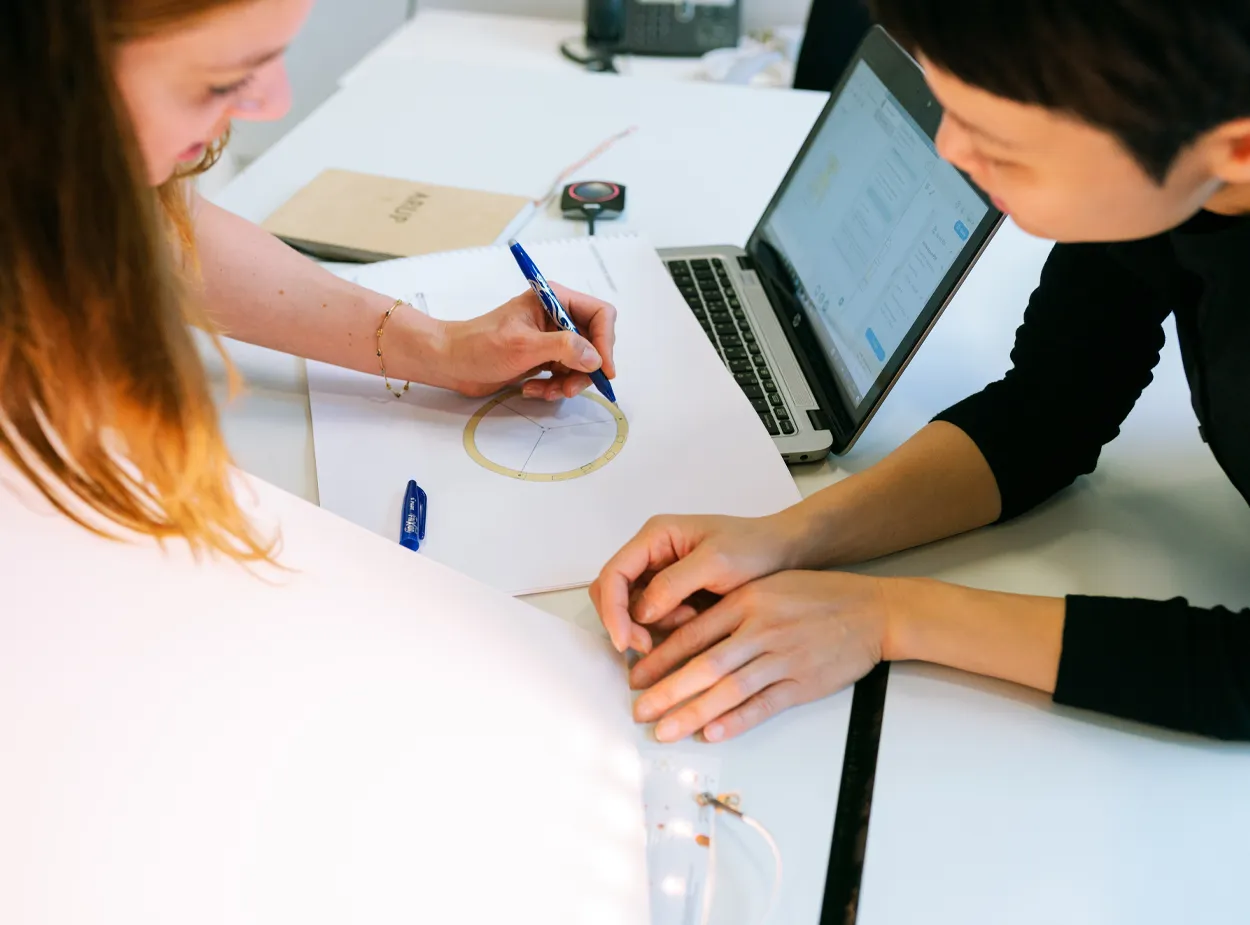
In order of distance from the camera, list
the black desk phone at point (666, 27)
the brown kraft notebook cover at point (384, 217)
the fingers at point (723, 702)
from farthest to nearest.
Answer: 1. the black desk phone at point (666, 27)
2. the brown kraft notebook cover at point (384, 217)
3. the fingers at point (723, 702)

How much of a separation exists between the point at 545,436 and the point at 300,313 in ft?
0.82

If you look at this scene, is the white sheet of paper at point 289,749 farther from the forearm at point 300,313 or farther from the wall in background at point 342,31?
the wall in background at point 342,31

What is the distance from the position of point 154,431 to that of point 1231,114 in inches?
21.7

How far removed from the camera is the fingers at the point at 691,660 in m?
0.69

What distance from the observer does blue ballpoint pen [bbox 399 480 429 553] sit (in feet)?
2.60

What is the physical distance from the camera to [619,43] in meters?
1.91

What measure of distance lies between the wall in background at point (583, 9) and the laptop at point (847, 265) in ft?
3.56

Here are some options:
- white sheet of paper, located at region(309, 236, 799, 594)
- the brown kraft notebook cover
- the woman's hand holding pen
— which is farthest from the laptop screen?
the brown kraft notebook cover

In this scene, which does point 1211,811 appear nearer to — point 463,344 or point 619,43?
point 463,344

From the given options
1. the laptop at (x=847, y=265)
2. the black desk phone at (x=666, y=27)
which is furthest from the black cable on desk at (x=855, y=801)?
the black desk phone at (x=666, y=27)

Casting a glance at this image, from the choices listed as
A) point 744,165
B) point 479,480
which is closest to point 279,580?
point 479,480

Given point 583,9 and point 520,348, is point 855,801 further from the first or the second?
point 583,9

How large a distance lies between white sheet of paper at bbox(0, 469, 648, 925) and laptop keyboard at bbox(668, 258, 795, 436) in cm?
36

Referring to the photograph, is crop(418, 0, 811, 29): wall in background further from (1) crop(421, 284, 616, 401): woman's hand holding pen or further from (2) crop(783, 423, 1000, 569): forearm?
(2) crop(783, 423, 1000, 569): forearm
